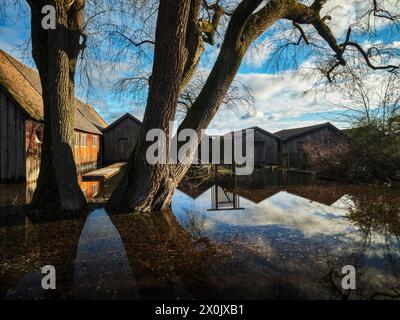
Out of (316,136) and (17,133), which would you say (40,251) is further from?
(316,136)

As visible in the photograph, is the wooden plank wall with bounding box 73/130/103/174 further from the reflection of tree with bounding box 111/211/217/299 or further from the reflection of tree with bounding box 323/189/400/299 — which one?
the reflection of tree with bounding box 323/189/400/299

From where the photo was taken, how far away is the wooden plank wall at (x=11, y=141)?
9.67 meters

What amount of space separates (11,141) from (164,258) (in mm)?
10046

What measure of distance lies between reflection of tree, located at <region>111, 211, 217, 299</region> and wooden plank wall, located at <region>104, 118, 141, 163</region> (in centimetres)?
1799

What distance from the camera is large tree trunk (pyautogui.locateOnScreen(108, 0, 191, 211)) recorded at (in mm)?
4527

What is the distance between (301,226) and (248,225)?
1.03m

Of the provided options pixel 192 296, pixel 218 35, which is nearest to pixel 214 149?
pixel 218 35

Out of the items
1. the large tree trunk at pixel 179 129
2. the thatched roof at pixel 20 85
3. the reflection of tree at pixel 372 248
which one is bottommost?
the reflection of tree at pixel 372 248

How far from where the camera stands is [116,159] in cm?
2211

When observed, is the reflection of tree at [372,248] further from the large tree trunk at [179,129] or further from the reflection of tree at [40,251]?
the large tree trunk at [179,129]

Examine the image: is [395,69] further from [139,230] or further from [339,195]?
[139,230]

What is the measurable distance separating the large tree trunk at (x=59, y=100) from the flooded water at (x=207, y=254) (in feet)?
3.01

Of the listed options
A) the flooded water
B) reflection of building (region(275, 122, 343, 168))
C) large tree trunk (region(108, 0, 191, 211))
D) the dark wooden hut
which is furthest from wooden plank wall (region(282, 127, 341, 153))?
large tree trunk (region(108, 0, 191, 211))

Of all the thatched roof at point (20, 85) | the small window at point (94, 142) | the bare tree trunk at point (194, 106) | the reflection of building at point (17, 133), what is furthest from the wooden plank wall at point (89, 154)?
the bare tree trunk at point (194, 106)
